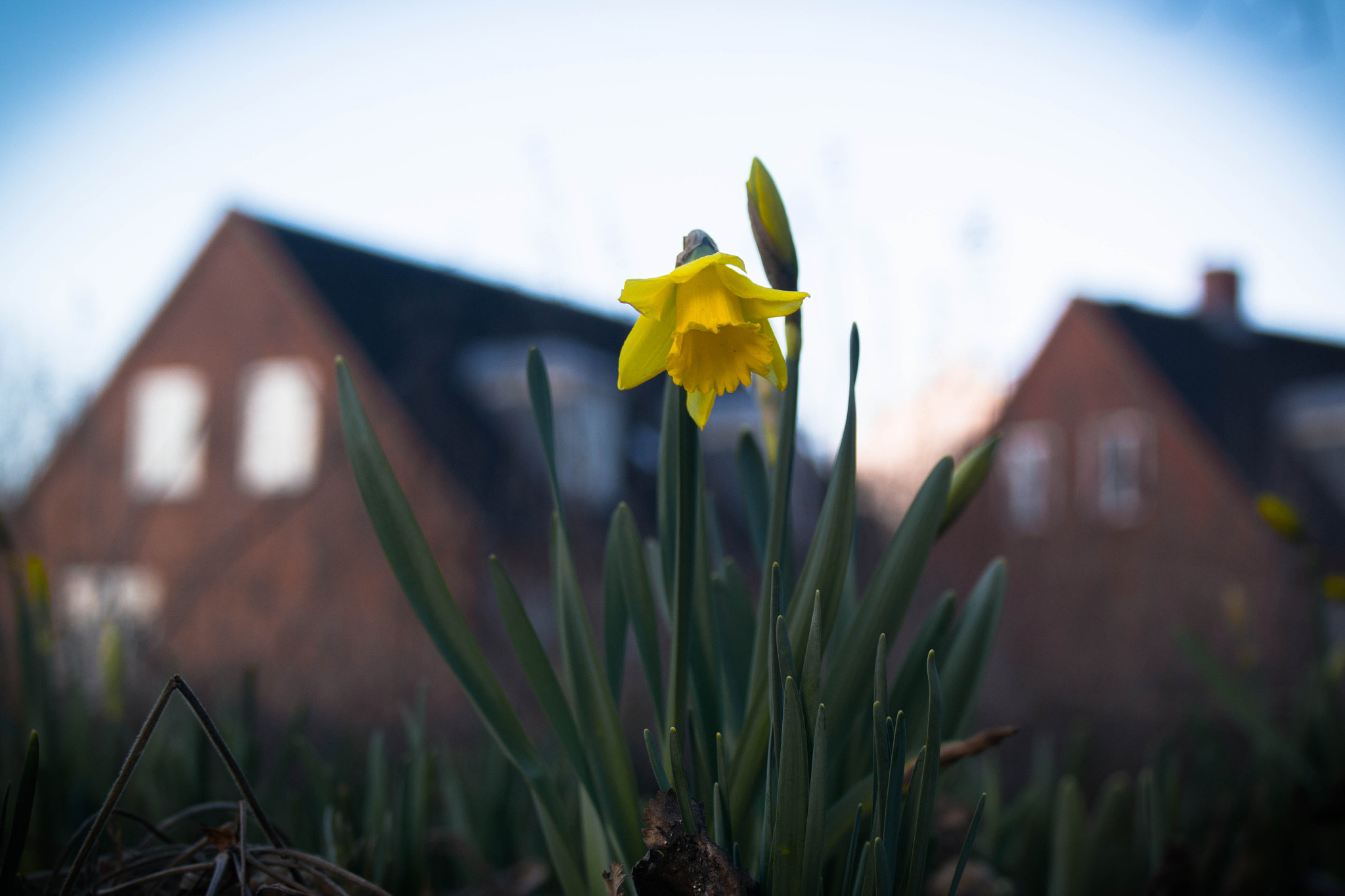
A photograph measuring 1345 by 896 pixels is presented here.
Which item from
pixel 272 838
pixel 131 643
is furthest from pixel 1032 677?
pixel 272 838

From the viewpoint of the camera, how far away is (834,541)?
0.83 metres

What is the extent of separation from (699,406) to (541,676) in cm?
33

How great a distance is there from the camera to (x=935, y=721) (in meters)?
0.73

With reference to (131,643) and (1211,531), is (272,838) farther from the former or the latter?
(1211,531)

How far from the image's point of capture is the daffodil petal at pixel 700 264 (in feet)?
2.37

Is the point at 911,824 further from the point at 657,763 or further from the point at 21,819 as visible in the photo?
the point at 21,819

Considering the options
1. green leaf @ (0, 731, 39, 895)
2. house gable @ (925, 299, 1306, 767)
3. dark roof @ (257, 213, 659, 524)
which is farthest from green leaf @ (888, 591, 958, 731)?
dark roof @ (257, 213, 659, 524)

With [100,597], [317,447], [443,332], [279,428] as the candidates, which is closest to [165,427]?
[279,428]

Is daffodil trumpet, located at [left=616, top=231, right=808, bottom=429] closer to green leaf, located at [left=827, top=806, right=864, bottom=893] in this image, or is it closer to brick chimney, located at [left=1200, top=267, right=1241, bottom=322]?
green leaf, located at [left=827, top=806, right=864, bottom=893]

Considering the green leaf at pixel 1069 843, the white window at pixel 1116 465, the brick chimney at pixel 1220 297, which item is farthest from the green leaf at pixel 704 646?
the brick chimney at pixel 1220 297

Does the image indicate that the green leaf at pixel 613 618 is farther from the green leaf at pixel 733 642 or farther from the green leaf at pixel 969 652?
the green leaf at pixel 969 652

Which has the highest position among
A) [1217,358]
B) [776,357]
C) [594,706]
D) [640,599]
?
[1217,358]

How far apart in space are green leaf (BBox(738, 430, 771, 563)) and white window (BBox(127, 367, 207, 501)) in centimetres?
1152

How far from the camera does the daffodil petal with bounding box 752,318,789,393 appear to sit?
0.79m
